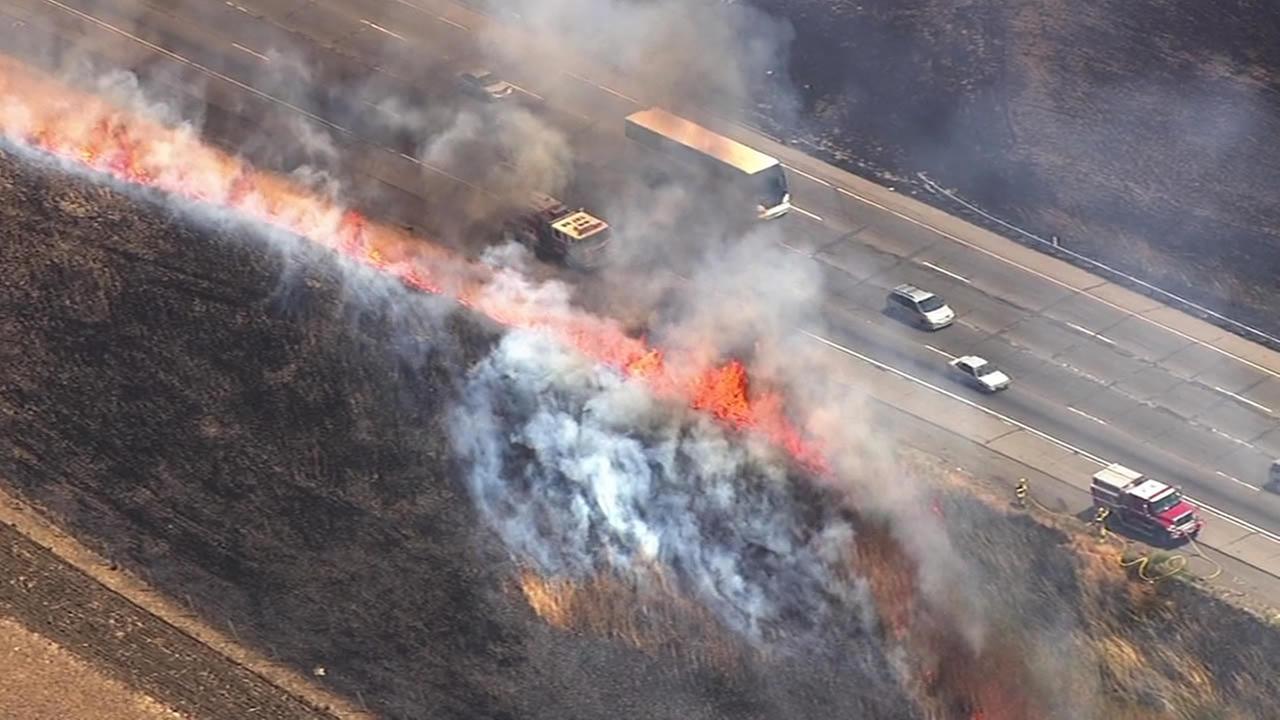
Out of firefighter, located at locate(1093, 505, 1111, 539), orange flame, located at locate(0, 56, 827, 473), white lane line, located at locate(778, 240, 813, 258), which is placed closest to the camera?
firefighter, located at locate(1093, 505, 1111, 539)

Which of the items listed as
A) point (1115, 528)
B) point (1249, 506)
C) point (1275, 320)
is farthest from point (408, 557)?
point (1275, 320)

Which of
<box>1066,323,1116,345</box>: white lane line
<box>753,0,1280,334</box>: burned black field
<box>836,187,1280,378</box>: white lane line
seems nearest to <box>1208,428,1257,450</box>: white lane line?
<box>836,187,1280,378</box>: white lane line

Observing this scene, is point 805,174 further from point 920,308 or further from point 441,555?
point 441,555

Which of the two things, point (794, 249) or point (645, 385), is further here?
point (794, 249)

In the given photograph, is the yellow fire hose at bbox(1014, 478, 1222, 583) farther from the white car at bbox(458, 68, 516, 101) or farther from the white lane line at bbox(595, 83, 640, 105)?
the white car at bbox(458, 68, 516, 101)

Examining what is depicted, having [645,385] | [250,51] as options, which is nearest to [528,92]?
[250,51]

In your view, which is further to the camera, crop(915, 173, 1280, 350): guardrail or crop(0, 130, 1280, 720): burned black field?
crop(915, 173, 1280, 350): guardrail

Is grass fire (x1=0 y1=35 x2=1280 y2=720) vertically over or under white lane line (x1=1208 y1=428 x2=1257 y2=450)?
under
